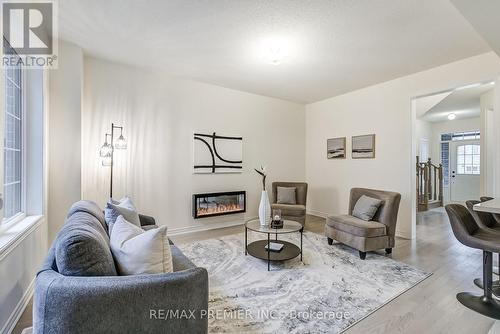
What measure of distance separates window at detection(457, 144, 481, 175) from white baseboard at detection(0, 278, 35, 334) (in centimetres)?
1007

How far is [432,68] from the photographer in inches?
146

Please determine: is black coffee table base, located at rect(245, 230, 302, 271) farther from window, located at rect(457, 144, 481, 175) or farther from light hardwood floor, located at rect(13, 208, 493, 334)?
window, located at rect(457, 144, 481, 175)

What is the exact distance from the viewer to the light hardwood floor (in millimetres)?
1837

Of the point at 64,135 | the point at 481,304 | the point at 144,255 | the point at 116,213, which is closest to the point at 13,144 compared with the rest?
the point at 64,135

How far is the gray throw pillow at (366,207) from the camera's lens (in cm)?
340

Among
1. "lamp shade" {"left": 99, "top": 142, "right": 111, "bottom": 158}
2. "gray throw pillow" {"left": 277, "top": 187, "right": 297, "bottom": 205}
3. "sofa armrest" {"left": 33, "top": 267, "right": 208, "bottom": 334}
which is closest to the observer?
"sofa armrest" {"left": 33, "top": 267, "right": 208, "bottom": 334}

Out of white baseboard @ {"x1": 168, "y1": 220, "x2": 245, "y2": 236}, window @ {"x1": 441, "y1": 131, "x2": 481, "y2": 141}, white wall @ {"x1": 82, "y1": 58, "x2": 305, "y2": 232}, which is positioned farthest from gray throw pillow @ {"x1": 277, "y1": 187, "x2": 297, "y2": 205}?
window @ {"x1": 441, "y1": 131, "x2": 481, "y2": 141}

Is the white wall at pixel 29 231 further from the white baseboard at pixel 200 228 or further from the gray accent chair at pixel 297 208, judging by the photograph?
the gray accent chair at pixel 297 208

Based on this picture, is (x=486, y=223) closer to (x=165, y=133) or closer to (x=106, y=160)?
(x=165, y=133)

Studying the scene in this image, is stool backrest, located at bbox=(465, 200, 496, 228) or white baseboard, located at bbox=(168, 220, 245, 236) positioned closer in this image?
stool backrest, located at bbox=(465, 200, 496, 228)

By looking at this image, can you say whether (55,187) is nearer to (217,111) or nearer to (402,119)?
(217,111)

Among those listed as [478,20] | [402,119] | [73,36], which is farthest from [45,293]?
[402,119]

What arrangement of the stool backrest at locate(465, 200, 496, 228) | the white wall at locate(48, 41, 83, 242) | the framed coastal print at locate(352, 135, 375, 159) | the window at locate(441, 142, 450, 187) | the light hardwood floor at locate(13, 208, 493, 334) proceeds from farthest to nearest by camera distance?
the window at locate(441, 142, 450, 187), the framed coastal print at locate(352, 135, 375, 159), the white wall at locate(48, 41, 83, 242), the stool backrest at locate(465, 200, 496, 228), the light hardwood floor at locate(13, 208, 493, 334)

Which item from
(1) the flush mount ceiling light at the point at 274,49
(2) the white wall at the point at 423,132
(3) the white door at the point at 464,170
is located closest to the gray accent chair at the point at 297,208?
(1) the flush mount ceiling light at the point at 274,49
